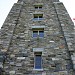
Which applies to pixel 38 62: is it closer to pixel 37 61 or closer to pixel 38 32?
pixel 37 61

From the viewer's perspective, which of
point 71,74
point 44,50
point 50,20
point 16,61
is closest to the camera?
point 71,74

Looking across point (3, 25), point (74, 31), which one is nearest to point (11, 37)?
point (3, 25)

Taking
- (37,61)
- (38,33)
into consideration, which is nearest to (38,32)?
(38,33)

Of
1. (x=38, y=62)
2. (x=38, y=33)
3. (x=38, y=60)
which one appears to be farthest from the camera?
(x=38, y=33)

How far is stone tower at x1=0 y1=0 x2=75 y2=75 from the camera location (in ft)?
44.7

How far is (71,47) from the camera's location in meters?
15.1

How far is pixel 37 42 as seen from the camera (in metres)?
16.4

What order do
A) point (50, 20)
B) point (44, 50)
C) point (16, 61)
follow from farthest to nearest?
point (50, 20)
point (44, 50)
point (16, 61)

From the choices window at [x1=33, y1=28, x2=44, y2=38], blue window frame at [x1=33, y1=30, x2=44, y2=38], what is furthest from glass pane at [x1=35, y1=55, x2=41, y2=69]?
window at [x1=33, y1=28, x2=44, y2=38]

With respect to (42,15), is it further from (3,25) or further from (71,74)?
(71,74)

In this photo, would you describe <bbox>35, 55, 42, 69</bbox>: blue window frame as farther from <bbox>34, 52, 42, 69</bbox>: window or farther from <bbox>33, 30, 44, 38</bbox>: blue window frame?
<bbox>33, 30, 44, 38</bbox>: blue window frame

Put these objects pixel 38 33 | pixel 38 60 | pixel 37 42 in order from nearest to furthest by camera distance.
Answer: pixel 38 60 → pixel 37 42 → pixel 38 33

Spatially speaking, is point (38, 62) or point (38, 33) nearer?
point (38, 62)

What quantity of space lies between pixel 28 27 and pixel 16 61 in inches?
202
